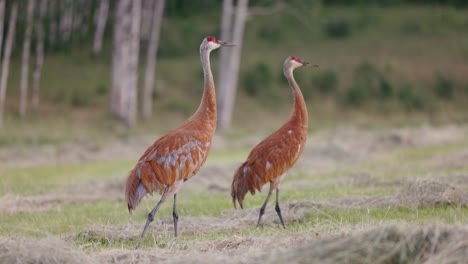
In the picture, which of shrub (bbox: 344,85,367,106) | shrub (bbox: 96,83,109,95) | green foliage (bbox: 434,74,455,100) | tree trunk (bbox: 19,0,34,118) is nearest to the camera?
tree trunk (bbox: 19,0,34,118)

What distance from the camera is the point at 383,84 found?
33594 mm

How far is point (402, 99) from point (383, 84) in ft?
3.72

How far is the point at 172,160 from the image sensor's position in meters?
8.88

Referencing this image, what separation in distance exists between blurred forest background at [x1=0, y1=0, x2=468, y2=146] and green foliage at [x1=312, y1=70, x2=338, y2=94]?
0.16 ft

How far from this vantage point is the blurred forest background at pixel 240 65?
90.5ft

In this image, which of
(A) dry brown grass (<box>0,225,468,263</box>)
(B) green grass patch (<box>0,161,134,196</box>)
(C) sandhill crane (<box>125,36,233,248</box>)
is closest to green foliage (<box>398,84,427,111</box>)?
(B) green grass patch (<box>0,161,134,196</box>)

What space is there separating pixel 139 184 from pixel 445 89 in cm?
2664

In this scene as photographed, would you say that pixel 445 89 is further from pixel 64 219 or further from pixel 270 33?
pixel 64 219

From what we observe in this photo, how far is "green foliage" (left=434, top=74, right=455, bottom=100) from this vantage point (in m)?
33.3

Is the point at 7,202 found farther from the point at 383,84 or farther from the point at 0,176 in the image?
the point at 383,84

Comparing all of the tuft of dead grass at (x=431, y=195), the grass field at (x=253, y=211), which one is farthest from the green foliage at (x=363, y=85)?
the tuft of dead grass at (x=431, y=195)

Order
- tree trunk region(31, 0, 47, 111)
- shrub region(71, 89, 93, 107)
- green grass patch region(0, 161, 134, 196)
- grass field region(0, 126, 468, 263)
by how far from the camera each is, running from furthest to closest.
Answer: shrub region(71, 89, 93, 107) → tree trunk region(31, 0, 47, 111) → green grass patch region(0, 161, 134, 196) → grass field region(0, 126, 468, 263)

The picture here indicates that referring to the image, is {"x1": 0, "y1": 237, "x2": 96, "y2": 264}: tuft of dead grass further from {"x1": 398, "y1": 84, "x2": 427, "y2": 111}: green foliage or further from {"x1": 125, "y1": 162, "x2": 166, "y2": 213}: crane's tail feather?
{"x1": 398, "y1": 84, "x2": 427, "y2": 111}: green foliage

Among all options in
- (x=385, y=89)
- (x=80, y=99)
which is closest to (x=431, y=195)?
(x=80, y=99)
